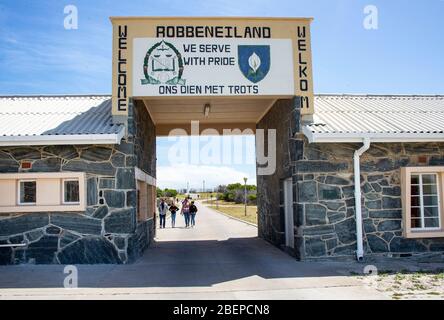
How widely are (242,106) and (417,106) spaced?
18.1 ft

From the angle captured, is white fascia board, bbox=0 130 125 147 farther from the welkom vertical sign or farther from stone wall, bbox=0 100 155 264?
the welkom vertical sign

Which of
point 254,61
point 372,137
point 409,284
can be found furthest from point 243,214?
point 409,284

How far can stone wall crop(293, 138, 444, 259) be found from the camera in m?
11.0

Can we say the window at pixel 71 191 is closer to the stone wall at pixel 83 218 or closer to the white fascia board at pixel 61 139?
the stone wall at pixel 83 218

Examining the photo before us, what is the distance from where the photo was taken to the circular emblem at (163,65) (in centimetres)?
1127

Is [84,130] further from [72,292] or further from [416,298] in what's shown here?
[416,298]

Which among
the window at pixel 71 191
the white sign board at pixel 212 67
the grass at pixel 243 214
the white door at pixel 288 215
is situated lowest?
the grass at pixel 243 214

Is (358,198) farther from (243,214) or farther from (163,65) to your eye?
Answer: (243,214)

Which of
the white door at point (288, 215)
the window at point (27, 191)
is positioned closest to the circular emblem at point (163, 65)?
the window at point (27, 191)

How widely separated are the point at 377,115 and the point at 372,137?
2074 millimetres

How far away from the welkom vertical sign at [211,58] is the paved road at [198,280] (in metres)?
3.91

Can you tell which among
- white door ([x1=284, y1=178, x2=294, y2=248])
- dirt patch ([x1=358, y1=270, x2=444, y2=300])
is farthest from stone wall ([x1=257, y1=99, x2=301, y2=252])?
dirt patch ([x1=358, y1=270, x2=444, y2=300])

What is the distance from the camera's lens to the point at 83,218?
10.7m

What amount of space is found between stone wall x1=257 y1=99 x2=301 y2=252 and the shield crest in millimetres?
1131
